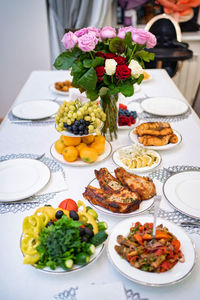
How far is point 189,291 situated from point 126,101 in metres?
1.36

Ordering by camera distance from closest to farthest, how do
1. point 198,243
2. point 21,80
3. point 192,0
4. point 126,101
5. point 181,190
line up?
point 198,243, point 181,190, point 126,101, point 192,0, point 21,80

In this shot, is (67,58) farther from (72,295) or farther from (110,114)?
(72,295)

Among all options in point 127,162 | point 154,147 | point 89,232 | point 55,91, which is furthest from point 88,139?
point 55,91

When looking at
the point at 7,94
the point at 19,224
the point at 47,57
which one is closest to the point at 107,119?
the point at 19,224

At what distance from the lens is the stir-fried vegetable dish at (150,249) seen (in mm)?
755

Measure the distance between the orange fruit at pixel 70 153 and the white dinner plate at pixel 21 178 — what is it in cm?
10

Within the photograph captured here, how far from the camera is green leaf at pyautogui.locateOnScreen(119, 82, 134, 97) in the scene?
120 cm

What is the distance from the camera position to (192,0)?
3.11 meters

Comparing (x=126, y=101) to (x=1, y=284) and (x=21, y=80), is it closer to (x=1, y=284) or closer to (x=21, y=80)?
(x=1, y=284)

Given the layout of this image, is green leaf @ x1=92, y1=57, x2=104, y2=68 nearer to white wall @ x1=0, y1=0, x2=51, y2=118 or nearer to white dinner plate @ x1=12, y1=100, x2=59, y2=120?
white dinner plate @ x1=12, y1=100, x2=59, y2=120

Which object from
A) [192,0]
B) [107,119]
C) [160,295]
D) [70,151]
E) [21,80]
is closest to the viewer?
[160,295]

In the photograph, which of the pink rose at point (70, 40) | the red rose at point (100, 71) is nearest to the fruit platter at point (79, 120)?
the red rose at point (100, 71)

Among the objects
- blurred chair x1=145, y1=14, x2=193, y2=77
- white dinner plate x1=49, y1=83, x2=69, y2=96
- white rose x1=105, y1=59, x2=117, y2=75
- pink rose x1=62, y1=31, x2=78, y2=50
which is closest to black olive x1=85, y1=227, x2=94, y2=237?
white rose x1=105, y1=59, x2=117, y2=75

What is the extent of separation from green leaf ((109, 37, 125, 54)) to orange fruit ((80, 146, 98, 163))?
17.8 inches
